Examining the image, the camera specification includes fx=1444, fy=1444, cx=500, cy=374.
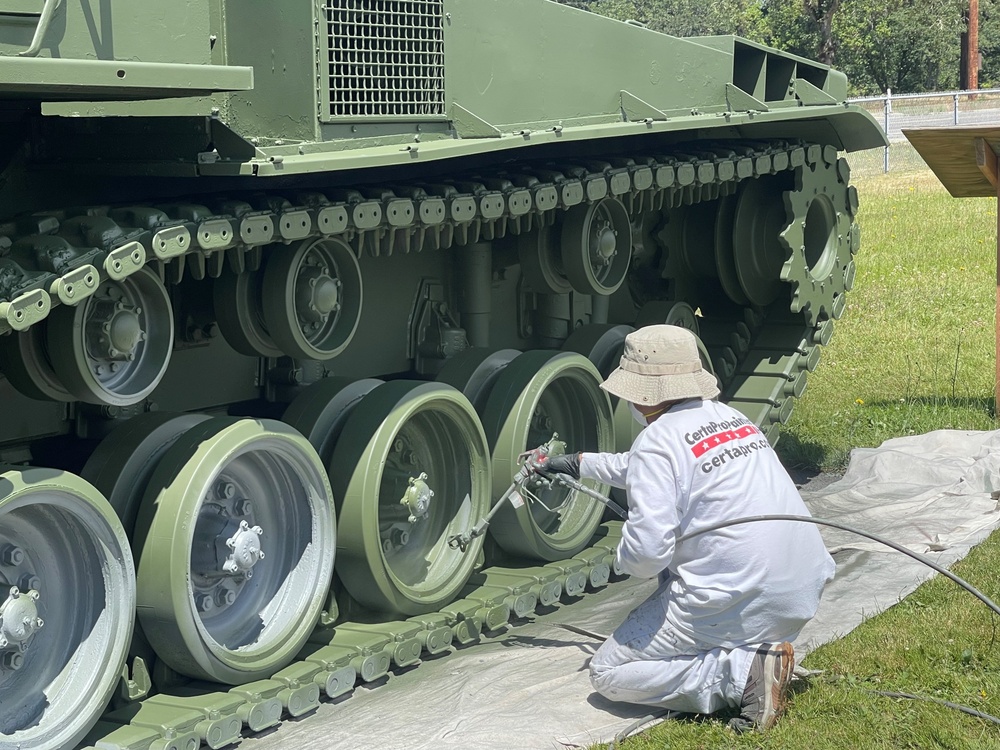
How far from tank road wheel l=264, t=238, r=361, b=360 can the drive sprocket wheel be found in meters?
3.47

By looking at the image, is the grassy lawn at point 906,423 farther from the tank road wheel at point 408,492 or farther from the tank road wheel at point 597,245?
the tank road wheel at point 597,245

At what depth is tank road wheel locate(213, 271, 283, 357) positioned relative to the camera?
5.57 meters

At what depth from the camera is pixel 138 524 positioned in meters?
5.02

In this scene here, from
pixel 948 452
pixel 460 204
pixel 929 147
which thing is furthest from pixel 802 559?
pixel 929 147

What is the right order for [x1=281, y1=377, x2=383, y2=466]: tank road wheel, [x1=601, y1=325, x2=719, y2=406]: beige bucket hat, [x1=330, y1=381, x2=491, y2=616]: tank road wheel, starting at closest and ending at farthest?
[x1=601, y1=325, x2=719, y2=406]: beige bucket hat
[x1=330, y1=381, x2=491, y2=616]: tank road wheel
[x1=281, y1=377, x2=383, y2=466]: tank road wheel

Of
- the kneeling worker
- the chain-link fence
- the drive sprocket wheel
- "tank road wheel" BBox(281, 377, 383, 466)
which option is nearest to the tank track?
the drive sprocket wheel

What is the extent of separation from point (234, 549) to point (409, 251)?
1962 millimetres

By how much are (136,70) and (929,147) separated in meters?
6.72

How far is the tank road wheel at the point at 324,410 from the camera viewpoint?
19.5 feet

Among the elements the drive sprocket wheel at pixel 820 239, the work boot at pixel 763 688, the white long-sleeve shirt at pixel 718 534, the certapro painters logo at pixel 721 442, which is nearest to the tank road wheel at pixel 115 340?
the white long-sleeve shirt at pixel 718 534

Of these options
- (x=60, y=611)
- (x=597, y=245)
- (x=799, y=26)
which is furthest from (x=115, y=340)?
(x=799, y=26)

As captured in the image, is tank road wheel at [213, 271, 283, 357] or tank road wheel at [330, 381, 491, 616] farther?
tank road wheel at [330, 381, 491, 616]

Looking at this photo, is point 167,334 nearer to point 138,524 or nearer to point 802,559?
point 138,524

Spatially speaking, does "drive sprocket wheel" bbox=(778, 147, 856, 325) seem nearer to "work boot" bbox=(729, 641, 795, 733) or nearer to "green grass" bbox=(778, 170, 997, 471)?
"green grass" bbox=(778, 170, 997, 471)
